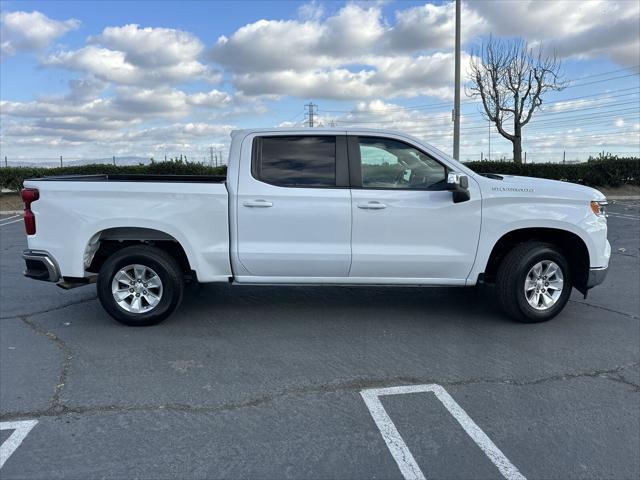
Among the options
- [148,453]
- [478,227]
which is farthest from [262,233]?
[148,453]

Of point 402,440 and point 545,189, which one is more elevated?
point 545,189

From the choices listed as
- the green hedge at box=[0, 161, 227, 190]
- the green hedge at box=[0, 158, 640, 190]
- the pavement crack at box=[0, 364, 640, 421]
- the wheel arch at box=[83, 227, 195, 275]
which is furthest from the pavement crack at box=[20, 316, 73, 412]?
the green hedge at box=[0, 158, 640, 190]

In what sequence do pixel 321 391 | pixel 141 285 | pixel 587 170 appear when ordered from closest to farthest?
pixel 321 391 < pixel 141 285 < pixel 587 170

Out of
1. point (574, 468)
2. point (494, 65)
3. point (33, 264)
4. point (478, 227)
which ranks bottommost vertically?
point (574, 468)

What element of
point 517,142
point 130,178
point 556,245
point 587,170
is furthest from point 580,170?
point 130,178

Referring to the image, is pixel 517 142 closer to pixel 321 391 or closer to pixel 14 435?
pixel 321 391

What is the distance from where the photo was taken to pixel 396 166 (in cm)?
505

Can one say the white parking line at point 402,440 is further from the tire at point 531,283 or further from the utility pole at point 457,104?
the utility pole at point 457,104

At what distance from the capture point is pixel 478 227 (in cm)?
495

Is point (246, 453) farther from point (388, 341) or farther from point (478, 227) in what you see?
point (478, 227)

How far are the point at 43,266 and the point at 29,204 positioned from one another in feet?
2.02

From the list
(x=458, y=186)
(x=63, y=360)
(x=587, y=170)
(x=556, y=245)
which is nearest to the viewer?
(x=63, y=360)

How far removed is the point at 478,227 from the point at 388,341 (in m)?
1.41

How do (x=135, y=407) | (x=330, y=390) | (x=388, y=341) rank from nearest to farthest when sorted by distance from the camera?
(x=135, y=407) → (x=330, y=390) → (x=388, y=341)
